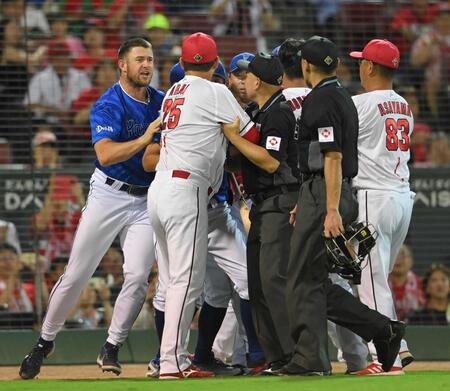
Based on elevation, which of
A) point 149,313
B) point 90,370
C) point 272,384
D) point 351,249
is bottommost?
point 90,370

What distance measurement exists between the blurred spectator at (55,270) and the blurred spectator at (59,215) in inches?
1.8

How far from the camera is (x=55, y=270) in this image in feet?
32.8

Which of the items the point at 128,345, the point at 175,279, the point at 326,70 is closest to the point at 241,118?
the point at 326,70

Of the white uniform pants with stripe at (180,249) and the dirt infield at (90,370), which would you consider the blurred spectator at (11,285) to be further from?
the white uniform pants with stripe at (180,249)

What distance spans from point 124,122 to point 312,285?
2016 mm

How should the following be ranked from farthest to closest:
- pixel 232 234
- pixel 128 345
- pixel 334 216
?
pixel 128 345 < pixel 232 234 < pixel 334 216

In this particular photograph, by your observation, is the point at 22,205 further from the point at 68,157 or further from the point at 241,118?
the point at 241,118

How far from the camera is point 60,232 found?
33.2 ft

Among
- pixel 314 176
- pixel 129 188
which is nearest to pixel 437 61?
pixel 129 188

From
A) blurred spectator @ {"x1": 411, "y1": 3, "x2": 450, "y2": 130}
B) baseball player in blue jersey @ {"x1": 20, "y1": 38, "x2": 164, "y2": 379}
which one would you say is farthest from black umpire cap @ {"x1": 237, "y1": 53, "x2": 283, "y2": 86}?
blurred spectator @ {"x1": 411, "y1": 3, "x2": 450, "y2": 130}

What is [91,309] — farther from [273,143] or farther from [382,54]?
[382,54]

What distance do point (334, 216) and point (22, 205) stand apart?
4.67 metres

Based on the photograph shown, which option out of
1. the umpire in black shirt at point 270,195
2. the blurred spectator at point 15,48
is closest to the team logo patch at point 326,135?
the umpire in black shirt at point 270,195

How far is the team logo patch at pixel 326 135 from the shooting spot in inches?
245
